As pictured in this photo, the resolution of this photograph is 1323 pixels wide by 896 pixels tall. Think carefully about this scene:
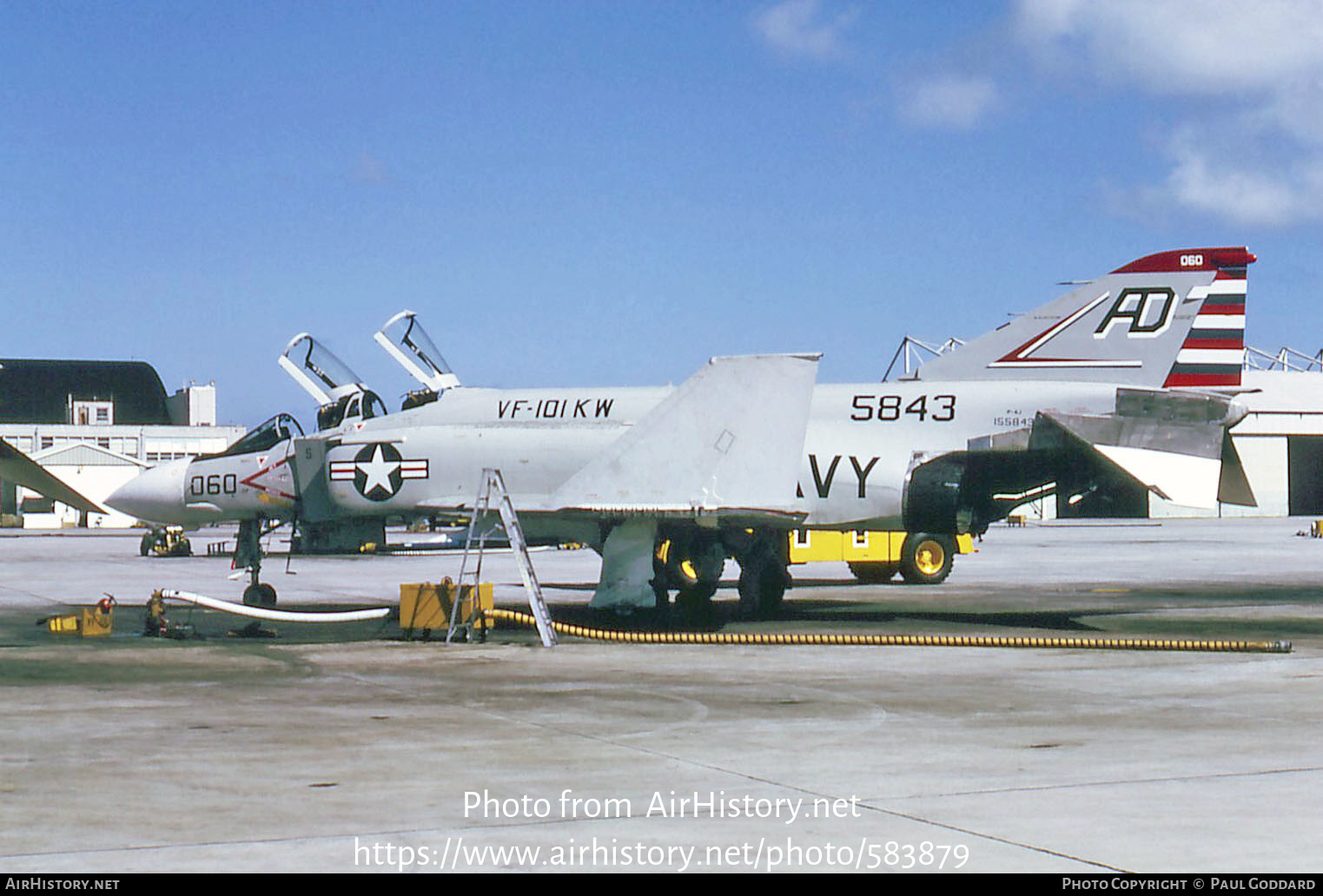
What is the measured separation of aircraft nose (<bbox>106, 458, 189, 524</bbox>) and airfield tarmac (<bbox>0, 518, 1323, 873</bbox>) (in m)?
3.91

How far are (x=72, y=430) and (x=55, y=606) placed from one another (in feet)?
255

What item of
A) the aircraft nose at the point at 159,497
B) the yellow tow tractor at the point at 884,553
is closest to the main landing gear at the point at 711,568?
the yellow tow tractor at the point at 884,553

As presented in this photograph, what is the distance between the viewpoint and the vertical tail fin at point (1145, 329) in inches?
765

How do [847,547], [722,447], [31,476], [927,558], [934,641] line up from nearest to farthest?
[31,476], [934,641], [722,447], [847,547], [927,558]

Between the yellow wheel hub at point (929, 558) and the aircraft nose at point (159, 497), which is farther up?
the aircraft nose at point (159, 497)

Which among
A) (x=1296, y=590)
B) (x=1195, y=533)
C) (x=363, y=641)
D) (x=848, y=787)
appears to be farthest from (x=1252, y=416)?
(x=848, y=787)

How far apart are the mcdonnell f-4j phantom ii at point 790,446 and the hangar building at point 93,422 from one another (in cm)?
6212

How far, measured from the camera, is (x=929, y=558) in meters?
29.7

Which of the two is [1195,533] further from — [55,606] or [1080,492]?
[55,606]

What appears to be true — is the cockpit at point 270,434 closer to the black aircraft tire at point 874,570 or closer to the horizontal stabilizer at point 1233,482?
the black aircraft tire at point 874,570

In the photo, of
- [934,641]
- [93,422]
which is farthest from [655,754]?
[93,422]

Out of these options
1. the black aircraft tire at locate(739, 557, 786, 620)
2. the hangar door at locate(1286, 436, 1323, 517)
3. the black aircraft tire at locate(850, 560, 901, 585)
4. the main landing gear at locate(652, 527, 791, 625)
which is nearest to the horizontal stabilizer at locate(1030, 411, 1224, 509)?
the main landing gear at locate(652, 527, 791, 625)

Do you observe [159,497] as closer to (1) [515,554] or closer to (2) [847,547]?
(1) [515,554]

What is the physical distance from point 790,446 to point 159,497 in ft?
37.0
